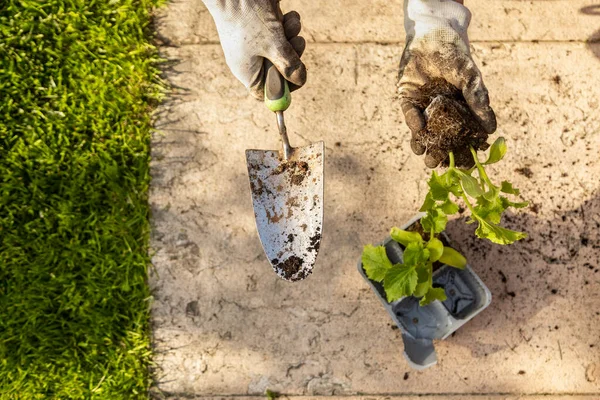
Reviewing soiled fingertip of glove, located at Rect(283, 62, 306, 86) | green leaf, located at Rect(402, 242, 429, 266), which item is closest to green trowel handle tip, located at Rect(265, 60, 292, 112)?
soiled fingertip of glove, located at Rect(283, 62, 306, 86)

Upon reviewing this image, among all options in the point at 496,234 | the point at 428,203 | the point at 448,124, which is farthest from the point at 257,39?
the point at 496,234

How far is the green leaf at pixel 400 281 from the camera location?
6.22 feet

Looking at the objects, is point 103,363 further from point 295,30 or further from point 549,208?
point 549,208

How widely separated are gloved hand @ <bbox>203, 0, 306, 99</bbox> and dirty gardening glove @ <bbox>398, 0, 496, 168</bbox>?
16.7 inches

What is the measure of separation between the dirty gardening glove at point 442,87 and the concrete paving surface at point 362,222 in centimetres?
47

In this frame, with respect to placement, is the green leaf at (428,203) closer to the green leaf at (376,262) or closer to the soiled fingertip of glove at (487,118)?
the green leaf at (376,262)

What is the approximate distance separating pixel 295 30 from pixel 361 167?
2.46 feet

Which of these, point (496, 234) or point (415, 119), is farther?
point (415, 119)

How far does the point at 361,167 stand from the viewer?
98.9 inches

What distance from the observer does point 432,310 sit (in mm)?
2387

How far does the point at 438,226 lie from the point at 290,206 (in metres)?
0.54

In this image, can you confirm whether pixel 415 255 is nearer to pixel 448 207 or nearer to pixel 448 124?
pixel 448 207

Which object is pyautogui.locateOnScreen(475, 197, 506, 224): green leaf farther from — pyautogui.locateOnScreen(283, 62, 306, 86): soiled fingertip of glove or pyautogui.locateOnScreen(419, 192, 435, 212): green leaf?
pyautogui.locateOnScreen(283, 62, 306, 86): soiled fingertip of glove

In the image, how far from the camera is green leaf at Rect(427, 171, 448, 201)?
5.99 ft
